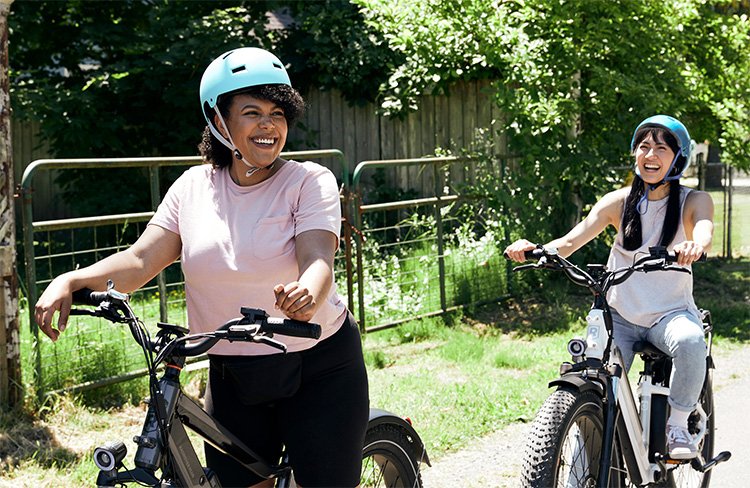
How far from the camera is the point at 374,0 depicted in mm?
10492

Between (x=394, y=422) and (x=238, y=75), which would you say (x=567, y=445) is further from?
(x=238, y=75)

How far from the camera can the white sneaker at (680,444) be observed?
442 centimetres

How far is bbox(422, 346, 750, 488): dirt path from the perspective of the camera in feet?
17.3

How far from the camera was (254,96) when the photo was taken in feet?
9.84

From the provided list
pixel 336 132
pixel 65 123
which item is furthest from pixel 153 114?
pixel 336 132

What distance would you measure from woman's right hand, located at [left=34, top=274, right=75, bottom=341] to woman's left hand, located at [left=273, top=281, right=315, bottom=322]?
0.63 m

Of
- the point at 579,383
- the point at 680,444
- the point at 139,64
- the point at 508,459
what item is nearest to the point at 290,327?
the point at 579,383

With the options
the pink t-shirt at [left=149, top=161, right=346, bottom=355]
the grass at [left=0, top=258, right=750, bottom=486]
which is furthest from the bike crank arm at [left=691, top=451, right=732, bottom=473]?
the pink t-shirt at [left=149, top=161, right=346, bottom=355]

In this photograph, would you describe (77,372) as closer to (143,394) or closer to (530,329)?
(143,394)

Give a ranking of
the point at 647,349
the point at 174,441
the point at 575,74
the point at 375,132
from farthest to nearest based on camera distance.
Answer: the point at 375,132
the point at 575,74
the point at 647,349
the point at 174,441

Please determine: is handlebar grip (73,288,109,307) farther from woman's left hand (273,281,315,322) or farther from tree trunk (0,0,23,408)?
tree trunk (0,0,23,408)

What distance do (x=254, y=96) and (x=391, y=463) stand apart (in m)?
1.46

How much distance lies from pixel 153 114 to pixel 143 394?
686 centimetres

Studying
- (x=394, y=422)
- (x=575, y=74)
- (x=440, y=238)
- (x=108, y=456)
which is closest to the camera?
(x=108, y=456)
